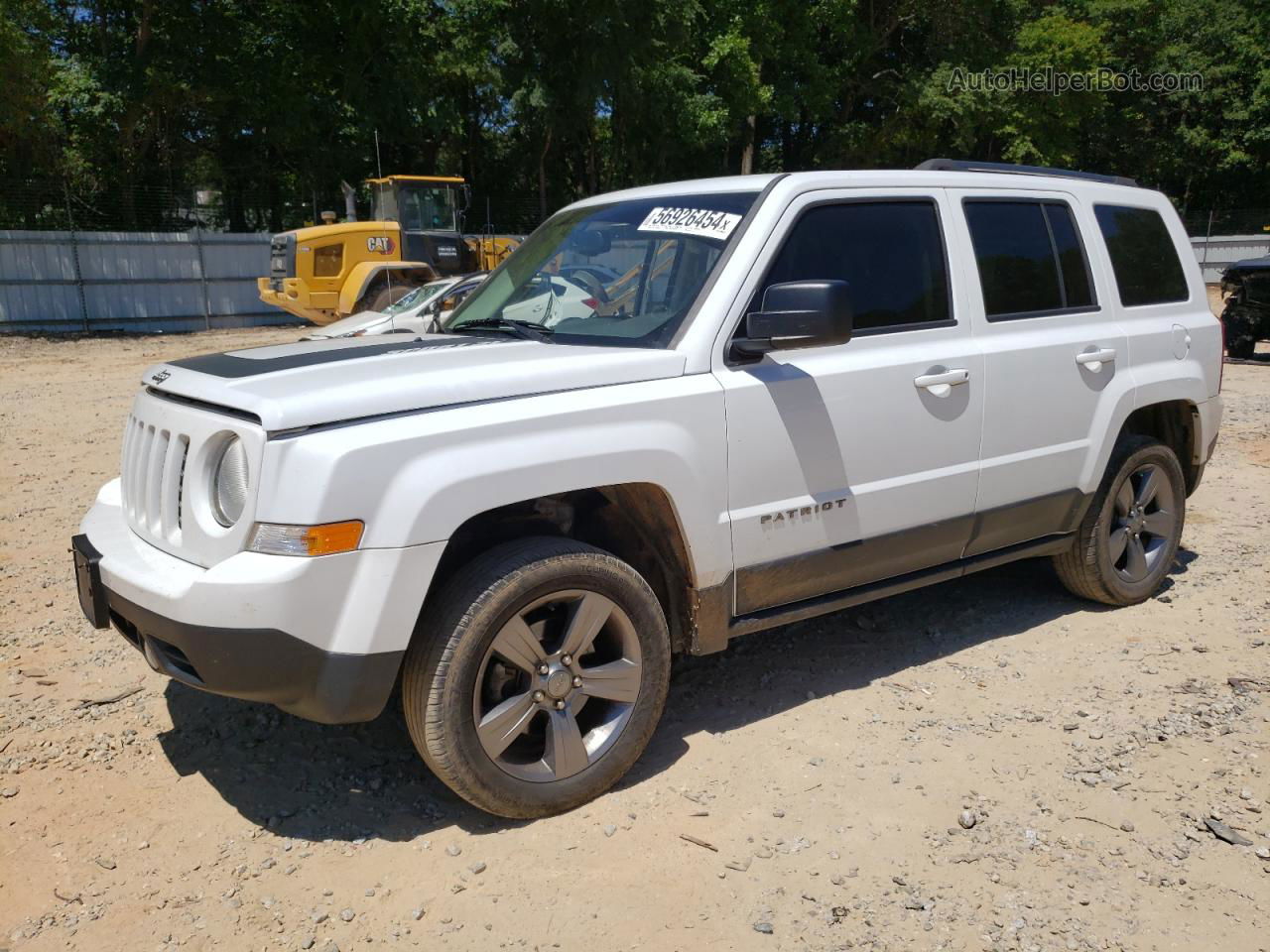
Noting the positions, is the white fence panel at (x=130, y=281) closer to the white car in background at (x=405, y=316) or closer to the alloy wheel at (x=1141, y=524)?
the white car in background at (x=405, y=316)

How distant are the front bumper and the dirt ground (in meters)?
0.59

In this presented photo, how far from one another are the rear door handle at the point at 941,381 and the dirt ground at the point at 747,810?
125cm

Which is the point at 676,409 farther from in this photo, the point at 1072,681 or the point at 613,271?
the point at 1072,681

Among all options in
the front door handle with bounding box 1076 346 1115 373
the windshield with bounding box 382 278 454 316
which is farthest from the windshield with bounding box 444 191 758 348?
the windshield with bounding box 382 278 454 316

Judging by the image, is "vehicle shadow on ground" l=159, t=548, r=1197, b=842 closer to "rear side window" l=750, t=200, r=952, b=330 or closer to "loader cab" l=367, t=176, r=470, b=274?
"rear side window" l=750, t=200, r=952, b=330

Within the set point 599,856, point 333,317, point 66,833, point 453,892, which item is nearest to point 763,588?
point 599,856

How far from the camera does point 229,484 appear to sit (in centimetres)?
297

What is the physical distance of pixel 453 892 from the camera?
117 inches

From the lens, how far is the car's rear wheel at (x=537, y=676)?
3039 mm

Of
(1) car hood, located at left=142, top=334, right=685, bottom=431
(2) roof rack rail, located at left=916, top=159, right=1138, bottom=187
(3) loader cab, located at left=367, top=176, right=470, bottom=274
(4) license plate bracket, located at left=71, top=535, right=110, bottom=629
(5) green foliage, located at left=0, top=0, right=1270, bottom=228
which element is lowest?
(4) license plate bracket, located at left=71, top=535, right=110, bottom=629

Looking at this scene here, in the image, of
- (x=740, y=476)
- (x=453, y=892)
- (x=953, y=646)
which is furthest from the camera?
(x=953, y=646)

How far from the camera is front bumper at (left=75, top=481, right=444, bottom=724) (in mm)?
2781

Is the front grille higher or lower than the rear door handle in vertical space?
lower

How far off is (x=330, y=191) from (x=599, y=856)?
29.9 meters
